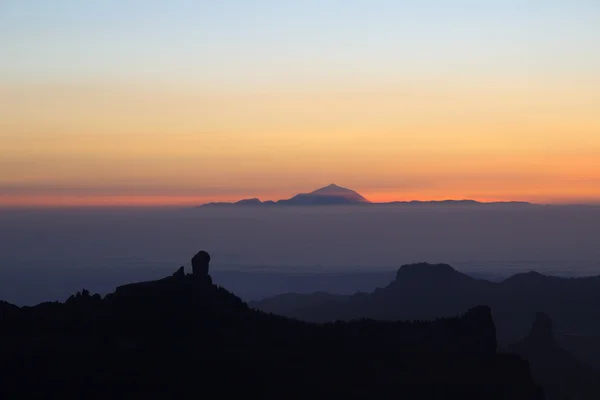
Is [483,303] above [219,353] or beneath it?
beneath

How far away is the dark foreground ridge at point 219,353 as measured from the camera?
56.7 meters

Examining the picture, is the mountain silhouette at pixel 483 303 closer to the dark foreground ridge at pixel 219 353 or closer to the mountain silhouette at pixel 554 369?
the mountain silhouette at pixel 554 369

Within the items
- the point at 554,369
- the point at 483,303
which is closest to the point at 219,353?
the point at 554,369

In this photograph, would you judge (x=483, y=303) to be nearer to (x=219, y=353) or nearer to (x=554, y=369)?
(x=554, y=369)

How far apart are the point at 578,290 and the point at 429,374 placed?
13272 cm

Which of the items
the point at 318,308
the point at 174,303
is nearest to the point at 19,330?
the point at 174,303

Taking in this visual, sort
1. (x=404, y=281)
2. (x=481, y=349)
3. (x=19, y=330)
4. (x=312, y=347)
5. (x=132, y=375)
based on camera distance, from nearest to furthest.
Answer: (x=132, y=375) < (x=19, y=330) < (x=312, y=347) < (x=481, y=349) < (x=404, y=281)

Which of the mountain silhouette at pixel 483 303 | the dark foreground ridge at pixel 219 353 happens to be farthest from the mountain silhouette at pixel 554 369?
the dark foreground ridge at pixel 219 353

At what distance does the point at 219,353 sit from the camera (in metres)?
61.6

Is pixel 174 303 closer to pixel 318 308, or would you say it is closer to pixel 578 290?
pixel 318 308

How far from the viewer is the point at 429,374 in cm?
6588

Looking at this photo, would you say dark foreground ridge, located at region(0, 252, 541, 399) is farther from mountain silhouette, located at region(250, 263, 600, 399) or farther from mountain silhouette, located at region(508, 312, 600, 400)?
Result: mountain silhouette, located at region(250, 263, 600, 399)

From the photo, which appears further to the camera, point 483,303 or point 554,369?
point 483,303

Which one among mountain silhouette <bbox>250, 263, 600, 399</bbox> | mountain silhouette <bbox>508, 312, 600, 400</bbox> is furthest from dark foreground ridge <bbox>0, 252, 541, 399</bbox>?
mountain silhouette <bbox>250, 263, 600, 399</bbox>
